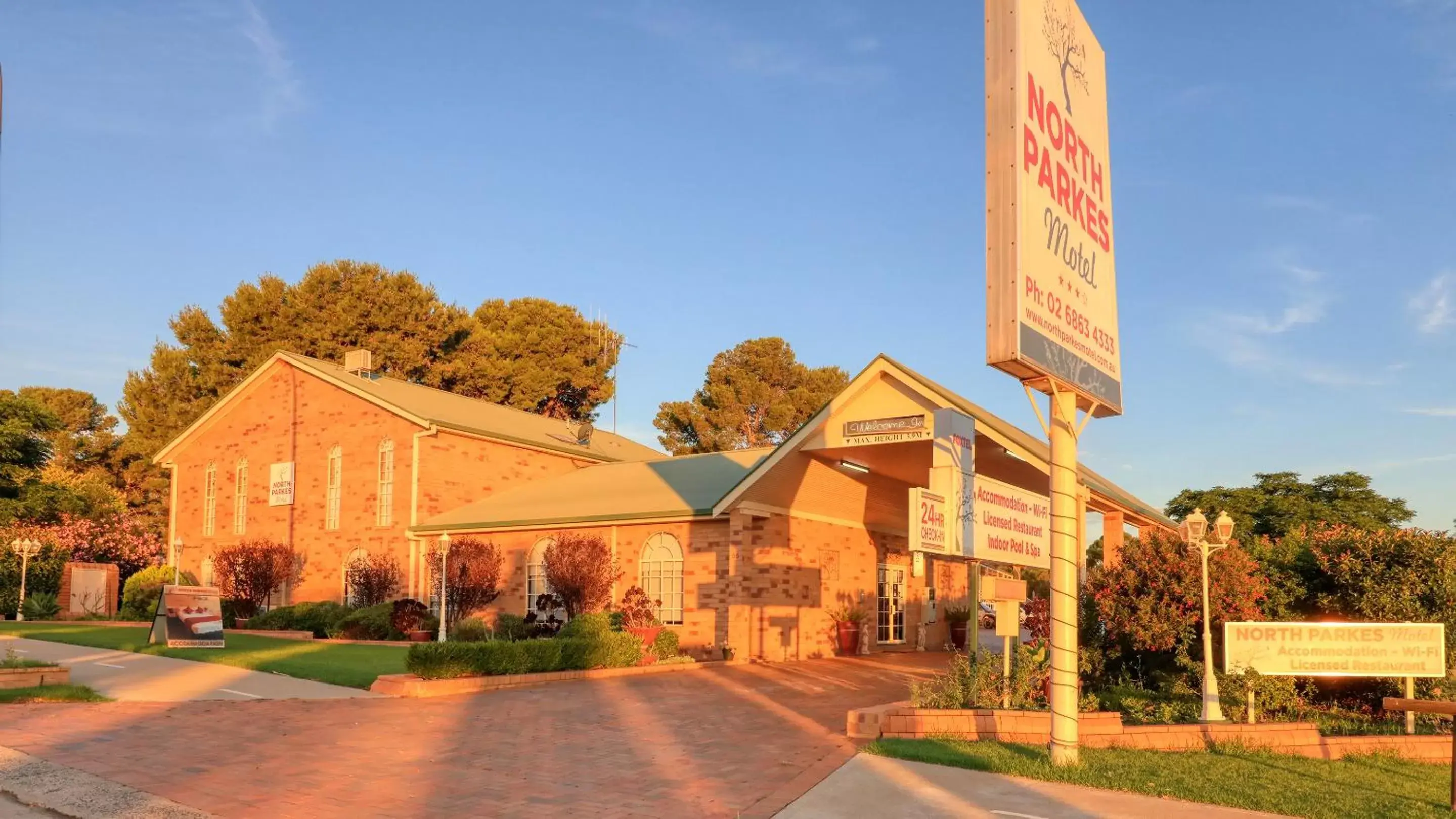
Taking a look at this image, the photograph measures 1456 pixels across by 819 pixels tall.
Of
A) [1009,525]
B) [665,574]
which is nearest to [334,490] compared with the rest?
[665,574]

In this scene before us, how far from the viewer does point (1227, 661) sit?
12172mm

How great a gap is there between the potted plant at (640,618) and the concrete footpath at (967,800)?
11.5 metres

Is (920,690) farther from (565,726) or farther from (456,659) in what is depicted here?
(456,659)

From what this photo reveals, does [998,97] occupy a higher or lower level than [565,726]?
higher

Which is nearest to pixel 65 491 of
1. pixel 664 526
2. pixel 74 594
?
pixel 74 594

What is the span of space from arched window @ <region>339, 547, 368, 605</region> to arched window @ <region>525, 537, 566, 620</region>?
231 inches

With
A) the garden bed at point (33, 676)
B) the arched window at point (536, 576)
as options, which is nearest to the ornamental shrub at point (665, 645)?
the arched window at point (536, 576)

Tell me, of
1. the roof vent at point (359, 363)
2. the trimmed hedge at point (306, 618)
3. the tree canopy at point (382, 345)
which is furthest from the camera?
the tree canopy at point (382, 345)

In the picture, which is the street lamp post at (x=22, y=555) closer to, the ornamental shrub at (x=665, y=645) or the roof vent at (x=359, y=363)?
the roof vent at (x=359, y=363)

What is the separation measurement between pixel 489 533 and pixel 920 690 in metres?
17.6

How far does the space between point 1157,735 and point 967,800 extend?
133 inches

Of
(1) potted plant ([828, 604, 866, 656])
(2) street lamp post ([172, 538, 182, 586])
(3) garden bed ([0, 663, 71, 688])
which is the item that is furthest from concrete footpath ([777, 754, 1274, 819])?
(2) street lamp post ([172, 538, 182, 586])

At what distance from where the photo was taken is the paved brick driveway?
841 cm

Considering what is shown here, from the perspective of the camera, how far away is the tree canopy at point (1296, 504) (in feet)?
183
